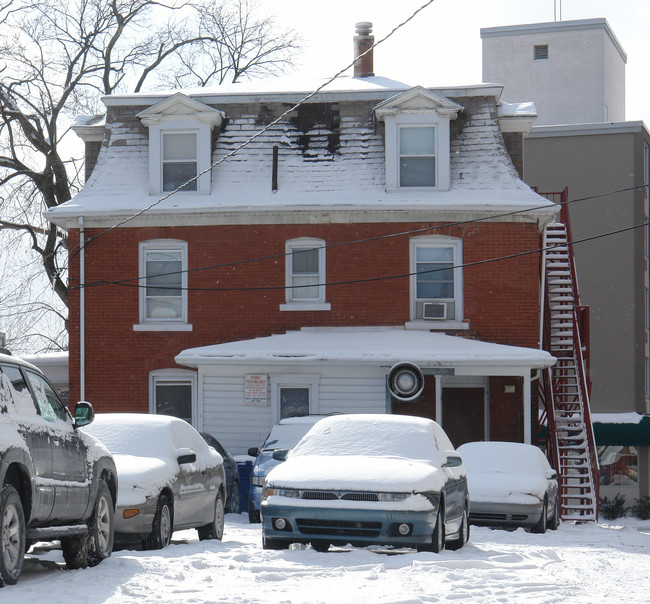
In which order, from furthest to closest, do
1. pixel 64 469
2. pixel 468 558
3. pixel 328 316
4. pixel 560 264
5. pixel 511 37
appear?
pixel 511 37 < pixel 560 264 < pixel 328 316 < pixel 468 558 < pixel 64 469

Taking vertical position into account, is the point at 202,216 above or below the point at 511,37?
below

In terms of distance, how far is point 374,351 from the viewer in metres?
23.5

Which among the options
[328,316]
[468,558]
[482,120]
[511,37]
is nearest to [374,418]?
[468,558]

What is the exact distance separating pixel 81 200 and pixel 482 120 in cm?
927

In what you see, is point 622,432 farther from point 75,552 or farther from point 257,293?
point 75,552

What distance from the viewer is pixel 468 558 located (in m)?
11.1

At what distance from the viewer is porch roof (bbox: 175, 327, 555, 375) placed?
2283 centimetres

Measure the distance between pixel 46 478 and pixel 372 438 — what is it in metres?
4.56

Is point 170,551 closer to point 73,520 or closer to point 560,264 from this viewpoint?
point 73,520

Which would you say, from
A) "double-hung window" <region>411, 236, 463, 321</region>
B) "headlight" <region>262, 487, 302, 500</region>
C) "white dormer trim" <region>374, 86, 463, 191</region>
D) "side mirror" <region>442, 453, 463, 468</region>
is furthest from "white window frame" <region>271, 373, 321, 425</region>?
"headlight" <region>262, 487, 302, 500</region>

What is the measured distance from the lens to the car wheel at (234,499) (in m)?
19.9

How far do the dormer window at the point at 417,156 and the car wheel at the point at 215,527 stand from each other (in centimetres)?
1251

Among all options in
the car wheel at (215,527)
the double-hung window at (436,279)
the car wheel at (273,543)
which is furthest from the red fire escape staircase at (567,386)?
the car wheel at (273,543)

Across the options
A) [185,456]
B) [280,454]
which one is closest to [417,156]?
[280,454]
